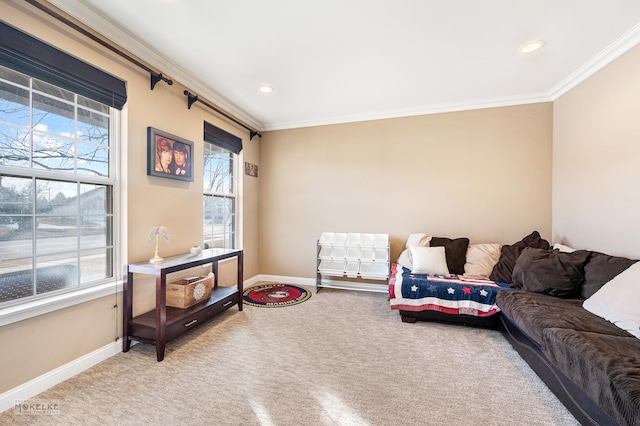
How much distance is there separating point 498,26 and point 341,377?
2943 mm

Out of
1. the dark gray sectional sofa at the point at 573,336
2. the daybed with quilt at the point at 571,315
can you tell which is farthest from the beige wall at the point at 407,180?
the dark gray sectional sofa at the point at 573,336

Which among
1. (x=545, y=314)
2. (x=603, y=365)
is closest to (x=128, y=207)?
(x=603, y=365)

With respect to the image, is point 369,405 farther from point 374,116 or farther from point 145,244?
point 374,116

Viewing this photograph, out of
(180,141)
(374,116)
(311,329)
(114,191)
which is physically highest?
(374,116)

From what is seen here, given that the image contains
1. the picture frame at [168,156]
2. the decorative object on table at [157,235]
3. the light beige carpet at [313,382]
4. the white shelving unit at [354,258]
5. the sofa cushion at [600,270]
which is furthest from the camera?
the white shelving unit at [354,258]

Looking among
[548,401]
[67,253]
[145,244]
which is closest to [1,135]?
[67,253]

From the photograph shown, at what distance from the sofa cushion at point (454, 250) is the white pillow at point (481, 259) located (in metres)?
0.05

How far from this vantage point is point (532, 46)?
7.30 ft

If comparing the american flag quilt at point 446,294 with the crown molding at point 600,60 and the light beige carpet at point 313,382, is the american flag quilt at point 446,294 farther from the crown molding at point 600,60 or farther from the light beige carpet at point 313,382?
the crown molding at point 600,60

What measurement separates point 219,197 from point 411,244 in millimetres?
2727

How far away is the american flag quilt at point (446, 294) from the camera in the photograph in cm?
250

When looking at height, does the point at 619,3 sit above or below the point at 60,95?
above

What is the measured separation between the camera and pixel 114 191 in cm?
214

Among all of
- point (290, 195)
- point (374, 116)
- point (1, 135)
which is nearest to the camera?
point (1, 135)
